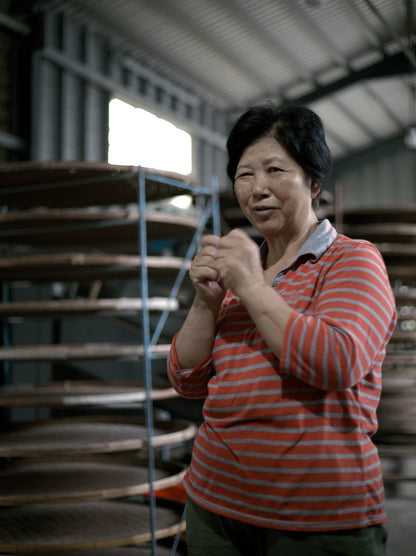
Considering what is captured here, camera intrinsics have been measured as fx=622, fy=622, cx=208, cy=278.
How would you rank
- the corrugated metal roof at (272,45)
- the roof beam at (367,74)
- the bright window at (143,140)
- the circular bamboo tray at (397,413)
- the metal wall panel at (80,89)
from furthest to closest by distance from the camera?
1. the roof beam at (367,74)
2. the bright window at (143,140)
3. the corrugated metal roof at (272,45)
4. the metal wall panel at (80,89)
5. the circular bamboo tray at (397,413)

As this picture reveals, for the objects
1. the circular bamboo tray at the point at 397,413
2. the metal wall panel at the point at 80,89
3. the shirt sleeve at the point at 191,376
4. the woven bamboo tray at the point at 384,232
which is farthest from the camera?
the metal wall panel at the point at 80,89

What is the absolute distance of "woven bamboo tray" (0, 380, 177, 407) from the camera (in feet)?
8.70

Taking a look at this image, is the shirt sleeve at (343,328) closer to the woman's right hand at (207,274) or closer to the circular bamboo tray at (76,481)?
the woman's right hand at (207,274)

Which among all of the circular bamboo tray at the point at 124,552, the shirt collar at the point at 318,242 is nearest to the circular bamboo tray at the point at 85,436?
the circular bamboo tray at the point at 124,552

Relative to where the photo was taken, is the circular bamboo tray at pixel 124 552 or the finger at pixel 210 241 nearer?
the finger at pixel 210 241

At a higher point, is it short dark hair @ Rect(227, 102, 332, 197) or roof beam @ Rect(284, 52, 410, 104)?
roof beam @ Rect(284, 52, 410, 104)

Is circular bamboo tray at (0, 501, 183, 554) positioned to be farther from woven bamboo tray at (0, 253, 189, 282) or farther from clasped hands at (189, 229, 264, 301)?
clasped hands at (189, 229, 264, 301)

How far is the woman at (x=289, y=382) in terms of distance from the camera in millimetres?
1163

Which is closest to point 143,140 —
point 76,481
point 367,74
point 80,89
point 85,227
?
point 80,89

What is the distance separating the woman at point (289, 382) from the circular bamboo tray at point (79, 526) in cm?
128

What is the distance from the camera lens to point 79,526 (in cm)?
266

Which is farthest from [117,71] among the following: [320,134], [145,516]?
[320,134]

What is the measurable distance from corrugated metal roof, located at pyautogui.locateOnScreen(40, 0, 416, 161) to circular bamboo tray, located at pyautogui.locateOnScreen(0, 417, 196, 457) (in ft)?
28.1

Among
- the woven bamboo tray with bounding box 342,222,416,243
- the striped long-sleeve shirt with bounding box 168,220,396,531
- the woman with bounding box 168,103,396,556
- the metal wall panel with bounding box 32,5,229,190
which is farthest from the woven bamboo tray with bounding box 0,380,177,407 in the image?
the metal wall panel with bounding box 32,5,229,190
